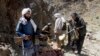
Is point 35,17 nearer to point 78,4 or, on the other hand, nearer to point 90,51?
point 90,51

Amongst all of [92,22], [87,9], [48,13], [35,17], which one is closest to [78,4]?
[87,9]

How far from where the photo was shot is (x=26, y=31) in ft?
23.9

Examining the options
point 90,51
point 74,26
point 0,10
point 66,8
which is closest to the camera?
point 0,10

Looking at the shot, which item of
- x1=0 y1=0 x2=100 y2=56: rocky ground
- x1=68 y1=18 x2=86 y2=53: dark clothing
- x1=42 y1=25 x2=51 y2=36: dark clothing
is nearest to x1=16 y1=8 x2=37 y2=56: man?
x1=0 y1=0 x2=100 y2=56: rocky ground

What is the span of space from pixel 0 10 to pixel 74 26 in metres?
3.18

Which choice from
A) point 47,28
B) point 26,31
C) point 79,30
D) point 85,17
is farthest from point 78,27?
point 85,17

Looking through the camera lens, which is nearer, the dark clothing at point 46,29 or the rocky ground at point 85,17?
the rocky ground at point 85,17

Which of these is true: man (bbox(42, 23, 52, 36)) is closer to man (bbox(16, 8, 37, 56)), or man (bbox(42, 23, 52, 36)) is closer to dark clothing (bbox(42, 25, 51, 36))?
dark clothing (bbox(42, 25, 51, 36))

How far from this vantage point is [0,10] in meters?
10.4

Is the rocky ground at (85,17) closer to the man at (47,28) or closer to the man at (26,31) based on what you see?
the man at (47,28)

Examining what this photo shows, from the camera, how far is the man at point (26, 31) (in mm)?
7172

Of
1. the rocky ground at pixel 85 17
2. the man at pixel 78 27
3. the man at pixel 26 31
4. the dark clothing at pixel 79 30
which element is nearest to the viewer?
the man at pixel 26 31

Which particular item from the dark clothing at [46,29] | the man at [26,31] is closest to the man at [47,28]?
the dark clothing at [46,29]

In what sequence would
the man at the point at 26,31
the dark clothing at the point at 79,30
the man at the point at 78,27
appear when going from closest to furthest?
the man at the point at 26,31
the man at the point at 78,27
the dark clothing at the point at 79,30
